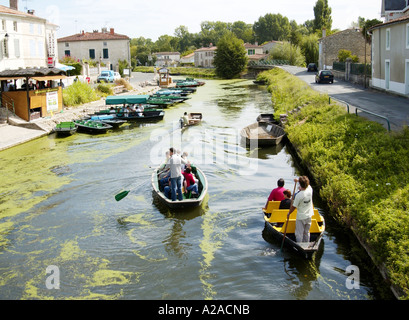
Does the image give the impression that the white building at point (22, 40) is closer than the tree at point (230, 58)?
Yes

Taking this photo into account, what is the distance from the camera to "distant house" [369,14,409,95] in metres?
32.2

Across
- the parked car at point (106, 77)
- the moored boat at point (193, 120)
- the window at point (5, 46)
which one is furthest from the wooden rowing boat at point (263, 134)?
the parked car at point (106, 77)

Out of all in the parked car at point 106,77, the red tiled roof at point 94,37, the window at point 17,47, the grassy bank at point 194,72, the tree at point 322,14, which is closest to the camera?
the window at point 17,47

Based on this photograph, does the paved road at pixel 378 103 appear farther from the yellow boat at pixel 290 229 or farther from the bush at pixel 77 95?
the bush at pixel 77 95

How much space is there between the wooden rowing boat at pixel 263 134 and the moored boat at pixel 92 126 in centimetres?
1055

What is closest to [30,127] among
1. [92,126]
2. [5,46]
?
[92,126]

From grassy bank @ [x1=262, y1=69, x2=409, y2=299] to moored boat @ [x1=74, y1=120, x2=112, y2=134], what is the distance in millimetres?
13690

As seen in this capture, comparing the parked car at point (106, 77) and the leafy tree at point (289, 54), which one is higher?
→ the leafy tree at point (289, 54)

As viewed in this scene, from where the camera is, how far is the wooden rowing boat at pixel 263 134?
26.1 m

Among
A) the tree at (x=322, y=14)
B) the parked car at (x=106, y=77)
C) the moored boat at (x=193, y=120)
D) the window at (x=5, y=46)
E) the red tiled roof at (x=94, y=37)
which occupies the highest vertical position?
the tree at (x=322, y=14)

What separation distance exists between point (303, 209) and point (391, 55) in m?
28.1

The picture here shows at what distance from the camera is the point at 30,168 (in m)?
22.5

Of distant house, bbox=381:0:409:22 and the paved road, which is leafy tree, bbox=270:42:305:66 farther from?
the paved road
